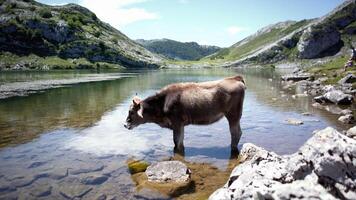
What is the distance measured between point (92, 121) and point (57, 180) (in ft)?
49.1

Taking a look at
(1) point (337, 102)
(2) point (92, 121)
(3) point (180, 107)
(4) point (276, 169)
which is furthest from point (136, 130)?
(1) point (337, 102)

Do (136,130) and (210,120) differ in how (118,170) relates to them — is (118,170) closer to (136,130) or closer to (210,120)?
(210,120)

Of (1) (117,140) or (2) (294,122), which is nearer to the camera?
(1) (117,140)

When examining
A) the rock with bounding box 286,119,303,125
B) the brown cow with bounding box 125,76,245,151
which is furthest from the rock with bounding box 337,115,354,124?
the brown cow with bounding box 125,76,245,151

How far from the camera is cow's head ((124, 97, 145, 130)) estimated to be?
2006cm

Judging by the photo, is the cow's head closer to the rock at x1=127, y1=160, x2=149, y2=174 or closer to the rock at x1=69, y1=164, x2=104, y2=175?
the rock at x1=127, y1=160, x2=149, y2=174

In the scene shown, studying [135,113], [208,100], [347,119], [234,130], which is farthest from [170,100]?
[347,119]

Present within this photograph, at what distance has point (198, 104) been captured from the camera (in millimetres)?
18156

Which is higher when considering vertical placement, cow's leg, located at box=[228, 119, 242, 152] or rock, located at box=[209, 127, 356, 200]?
rock, located at box=[209, 127, 356, 200]

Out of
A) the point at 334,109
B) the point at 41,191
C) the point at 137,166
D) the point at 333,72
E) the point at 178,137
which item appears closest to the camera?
the point at 41,191

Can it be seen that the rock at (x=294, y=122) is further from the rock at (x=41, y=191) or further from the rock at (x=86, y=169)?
the rock at (x=41, y=191)

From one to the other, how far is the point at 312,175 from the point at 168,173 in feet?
27.3

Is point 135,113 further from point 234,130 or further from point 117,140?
point 234,130

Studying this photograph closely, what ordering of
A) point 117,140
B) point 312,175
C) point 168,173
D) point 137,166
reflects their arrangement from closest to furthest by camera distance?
1. point 312,175
2. point 168,173
3. point 137,166
4. point 117,140
